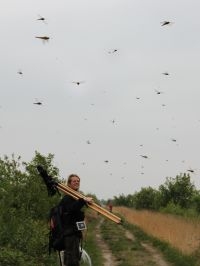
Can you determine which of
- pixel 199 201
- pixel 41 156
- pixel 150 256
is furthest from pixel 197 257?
pixel 199 201

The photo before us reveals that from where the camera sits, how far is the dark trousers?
8391 mm

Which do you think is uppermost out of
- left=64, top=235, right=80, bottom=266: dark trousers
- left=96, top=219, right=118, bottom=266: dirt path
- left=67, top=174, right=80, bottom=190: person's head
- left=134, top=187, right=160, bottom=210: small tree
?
left=134, top=187, right=160, bottom=210: small tree

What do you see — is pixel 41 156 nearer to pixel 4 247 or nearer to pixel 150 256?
pixel 150 256

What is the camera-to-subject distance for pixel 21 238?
43.7ft

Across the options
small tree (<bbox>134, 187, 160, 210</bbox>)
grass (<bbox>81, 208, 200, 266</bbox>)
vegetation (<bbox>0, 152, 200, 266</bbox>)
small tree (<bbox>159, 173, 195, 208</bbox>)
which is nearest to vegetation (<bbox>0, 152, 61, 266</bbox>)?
vegetation (<bbox>0, 152, 200, 266</bbox>)

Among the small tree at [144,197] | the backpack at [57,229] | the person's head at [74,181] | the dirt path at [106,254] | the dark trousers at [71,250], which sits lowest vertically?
the dirt path at [106,254]

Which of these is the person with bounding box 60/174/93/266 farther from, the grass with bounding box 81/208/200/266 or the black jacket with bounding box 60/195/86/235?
the grass with bounding box 81/208/200/266

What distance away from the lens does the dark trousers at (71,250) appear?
8.39 meters

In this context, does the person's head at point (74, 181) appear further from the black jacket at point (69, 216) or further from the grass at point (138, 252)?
the grass at point (138, 252)

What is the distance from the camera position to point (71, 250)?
Result: 27.6 ft

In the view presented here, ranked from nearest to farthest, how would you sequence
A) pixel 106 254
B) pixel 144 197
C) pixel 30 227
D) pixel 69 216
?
pixel 69 216 < pixel 30 227 < pixel 106 254 < pixel 144 197

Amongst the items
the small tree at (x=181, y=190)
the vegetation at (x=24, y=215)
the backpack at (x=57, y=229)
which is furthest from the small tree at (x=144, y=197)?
the backpack at (x=57, y=229)

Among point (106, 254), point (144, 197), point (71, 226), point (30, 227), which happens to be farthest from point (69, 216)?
point (144, 197)

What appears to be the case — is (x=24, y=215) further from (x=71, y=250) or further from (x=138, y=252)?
(x=71, y=250)
